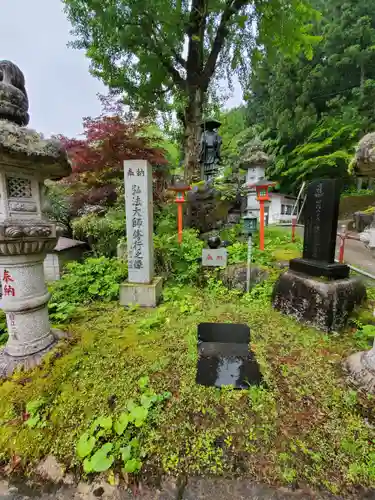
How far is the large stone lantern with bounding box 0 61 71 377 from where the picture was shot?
194 cm

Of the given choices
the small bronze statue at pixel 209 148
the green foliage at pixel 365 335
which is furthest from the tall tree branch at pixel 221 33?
the green foliage at pixel 365 335

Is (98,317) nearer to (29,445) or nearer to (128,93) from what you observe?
(29,445)

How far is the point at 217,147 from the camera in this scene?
1025 cm

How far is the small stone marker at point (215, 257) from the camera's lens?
4.85m

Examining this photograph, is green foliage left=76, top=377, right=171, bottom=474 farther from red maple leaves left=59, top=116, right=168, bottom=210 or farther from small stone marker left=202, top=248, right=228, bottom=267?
red maple leaves left=59, top=116, right=168, bottom=210

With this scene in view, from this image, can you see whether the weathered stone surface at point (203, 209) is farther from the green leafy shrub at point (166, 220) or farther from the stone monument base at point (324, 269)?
the stone monument base at point (324, 269)

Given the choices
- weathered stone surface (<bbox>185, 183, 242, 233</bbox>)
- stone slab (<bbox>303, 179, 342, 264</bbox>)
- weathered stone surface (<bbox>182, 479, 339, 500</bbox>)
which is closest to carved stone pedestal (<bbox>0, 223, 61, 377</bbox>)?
weathered stone surface (<bbox>182, 479, 339, 500</bbox>)

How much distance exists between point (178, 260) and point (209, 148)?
689cm

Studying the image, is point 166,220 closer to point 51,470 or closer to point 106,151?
point 106,151

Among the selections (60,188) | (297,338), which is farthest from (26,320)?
(60,188)

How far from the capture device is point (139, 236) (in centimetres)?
402

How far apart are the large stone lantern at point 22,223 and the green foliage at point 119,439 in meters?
1.12

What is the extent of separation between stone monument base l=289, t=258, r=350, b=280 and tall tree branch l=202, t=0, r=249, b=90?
7.96 m

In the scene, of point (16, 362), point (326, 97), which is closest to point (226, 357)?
point (16, 362)
